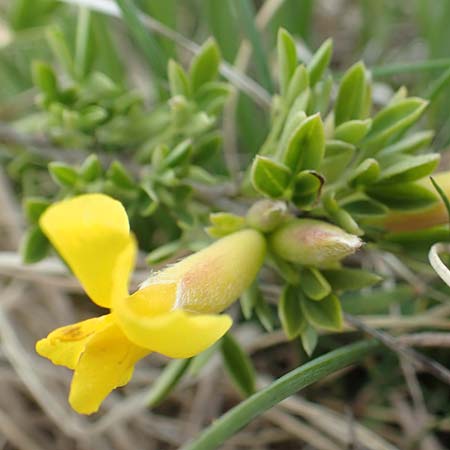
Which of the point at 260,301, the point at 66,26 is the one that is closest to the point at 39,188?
the point at 66,26

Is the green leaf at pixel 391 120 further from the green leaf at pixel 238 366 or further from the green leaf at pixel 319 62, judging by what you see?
the green leaf at pixel 238 366

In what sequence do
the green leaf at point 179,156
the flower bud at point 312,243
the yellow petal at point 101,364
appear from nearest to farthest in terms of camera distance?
1. the yellow petal at point 101,364
2. the flower bud at point 312,243
3. the green leaf at point 179,156

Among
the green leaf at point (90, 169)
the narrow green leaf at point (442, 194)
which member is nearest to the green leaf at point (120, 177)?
the green leaf at point (90, 169)

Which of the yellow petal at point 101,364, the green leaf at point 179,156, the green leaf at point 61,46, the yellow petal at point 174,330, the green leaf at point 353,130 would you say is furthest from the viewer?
the green leaf at point 61,46

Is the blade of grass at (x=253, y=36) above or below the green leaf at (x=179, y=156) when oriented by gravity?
above

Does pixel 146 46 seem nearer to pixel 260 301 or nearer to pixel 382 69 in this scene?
pixel 382 69

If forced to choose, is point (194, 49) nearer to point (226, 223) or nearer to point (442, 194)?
point (226, 223)
